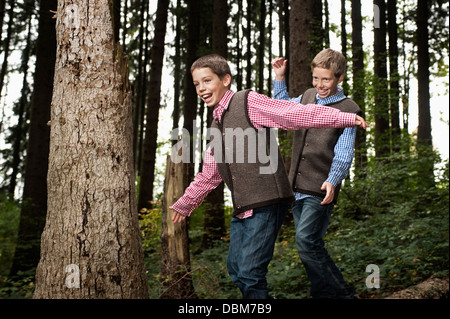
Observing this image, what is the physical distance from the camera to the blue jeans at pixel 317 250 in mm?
3348

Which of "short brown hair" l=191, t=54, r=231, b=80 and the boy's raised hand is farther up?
the boy's raised hand

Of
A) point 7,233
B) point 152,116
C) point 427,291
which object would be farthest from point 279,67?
point 7,233

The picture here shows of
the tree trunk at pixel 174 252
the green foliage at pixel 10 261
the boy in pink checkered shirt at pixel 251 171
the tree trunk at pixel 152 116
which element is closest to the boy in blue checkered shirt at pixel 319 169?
the boy in pink checkered shirt at pixel 251 171

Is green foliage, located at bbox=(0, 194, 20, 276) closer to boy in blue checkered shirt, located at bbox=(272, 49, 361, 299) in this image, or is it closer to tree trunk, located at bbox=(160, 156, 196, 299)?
tree trunk, located at bbox=(160, 156, 196, 299)

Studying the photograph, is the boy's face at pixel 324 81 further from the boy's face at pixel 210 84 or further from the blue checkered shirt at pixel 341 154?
the boy's face at pixel 210 84

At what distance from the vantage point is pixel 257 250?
2.88 meters

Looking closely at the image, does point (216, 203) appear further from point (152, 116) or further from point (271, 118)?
point (271, 118)

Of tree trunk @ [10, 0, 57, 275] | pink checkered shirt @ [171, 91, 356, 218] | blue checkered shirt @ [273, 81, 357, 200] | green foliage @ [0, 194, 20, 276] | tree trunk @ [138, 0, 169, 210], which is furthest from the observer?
tree trunk @ [138, 0, 169, 210]

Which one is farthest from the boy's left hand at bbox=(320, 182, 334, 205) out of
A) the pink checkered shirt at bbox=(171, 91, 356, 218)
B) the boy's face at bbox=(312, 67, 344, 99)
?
the boy's face at bbox=(312, 67, 344, 99)

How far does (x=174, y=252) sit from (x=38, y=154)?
16.0 feet

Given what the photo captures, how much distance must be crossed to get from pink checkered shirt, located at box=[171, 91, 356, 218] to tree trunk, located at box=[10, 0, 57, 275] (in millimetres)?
6497

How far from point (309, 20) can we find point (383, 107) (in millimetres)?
2719

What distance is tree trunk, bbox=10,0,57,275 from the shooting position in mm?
8758

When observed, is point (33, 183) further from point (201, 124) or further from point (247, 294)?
point (201, 124)
